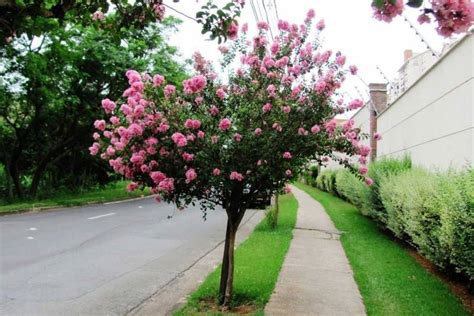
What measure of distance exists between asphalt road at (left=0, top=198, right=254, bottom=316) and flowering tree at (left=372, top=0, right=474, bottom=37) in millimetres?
5352

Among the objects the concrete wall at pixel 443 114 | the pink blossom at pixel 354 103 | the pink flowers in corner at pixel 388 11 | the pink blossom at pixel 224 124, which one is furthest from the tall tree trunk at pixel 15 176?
the pink flowers in corner at pixel 388 11

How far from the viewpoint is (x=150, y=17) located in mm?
4102

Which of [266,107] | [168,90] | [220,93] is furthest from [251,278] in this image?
[168,90]

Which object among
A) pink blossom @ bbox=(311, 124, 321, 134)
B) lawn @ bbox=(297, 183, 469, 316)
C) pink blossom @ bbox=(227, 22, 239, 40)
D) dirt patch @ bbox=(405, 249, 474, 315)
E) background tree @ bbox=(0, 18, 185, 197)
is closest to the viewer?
pink blossom @ bbox=(227, 22, 239, 40)

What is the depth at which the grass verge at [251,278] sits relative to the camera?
6422 millimetres

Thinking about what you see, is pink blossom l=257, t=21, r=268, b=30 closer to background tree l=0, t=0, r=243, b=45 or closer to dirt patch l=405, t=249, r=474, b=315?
background tree l=0, t=0, r=243, b=45

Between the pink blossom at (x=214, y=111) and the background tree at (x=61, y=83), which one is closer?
the pink blossom at (x=214, y=111)

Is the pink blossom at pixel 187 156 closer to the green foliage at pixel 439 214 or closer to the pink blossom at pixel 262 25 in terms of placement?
the pink blossom at pixel 262 25

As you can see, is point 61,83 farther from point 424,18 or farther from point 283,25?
point 424,18

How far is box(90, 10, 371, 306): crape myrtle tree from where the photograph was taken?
5.81 metres

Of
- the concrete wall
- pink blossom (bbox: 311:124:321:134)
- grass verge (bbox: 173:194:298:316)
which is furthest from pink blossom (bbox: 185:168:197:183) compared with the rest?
the concrete wall

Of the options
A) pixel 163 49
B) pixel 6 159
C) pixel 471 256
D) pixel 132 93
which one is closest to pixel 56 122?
pixel 6 159

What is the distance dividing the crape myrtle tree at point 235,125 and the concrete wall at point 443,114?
4.45 m

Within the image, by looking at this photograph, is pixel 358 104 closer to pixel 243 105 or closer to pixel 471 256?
pixel 243 105
